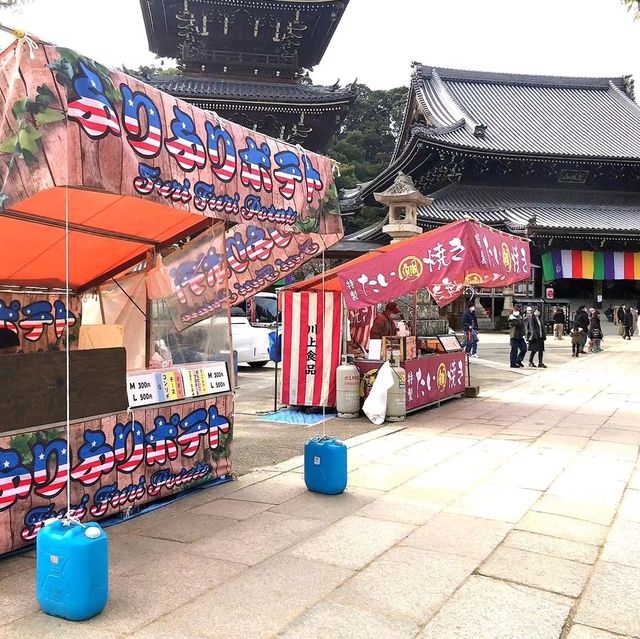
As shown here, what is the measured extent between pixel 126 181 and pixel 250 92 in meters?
22.3

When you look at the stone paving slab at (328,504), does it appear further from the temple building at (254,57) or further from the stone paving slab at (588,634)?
the temple building at (254,57)

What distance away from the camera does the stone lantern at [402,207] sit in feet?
47.6

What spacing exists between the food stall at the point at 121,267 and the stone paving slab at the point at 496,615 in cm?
223

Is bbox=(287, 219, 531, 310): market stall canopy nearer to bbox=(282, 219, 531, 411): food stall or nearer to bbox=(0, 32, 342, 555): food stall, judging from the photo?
bbox=(282, 219, 531, 411): food stall

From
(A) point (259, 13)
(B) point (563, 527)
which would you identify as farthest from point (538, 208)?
(B) point (563, 527)

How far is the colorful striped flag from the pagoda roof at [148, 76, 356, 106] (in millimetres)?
12490

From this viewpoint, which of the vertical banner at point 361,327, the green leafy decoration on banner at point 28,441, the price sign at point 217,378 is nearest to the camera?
the green leafy decoration on banner at point 28,441

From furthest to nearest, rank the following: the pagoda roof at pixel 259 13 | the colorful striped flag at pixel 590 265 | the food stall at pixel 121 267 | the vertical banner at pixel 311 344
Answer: the colorful striped flag at pixel 590 265
the pagoda roof at pixel 259 13
the vertical banner at pixel 311 344
the food stall at pixel 121 267

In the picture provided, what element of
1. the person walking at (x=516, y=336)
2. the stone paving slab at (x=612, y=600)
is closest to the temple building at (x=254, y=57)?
the person walking at (x=516, y=336)

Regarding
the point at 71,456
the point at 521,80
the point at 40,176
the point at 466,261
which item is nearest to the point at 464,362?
the point at 466,261

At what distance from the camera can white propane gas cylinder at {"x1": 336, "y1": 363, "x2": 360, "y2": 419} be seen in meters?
8.50

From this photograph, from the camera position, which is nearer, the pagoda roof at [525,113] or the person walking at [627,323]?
the person walking at [627,323]

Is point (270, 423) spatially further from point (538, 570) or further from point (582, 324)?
point (582, 324)

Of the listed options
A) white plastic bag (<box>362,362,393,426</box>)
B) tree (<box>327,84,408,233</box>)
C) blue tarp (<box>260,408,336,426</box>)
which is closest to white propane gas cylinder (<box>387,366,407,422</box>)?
white plastic bag (<box>362,362,393,426</box>)
